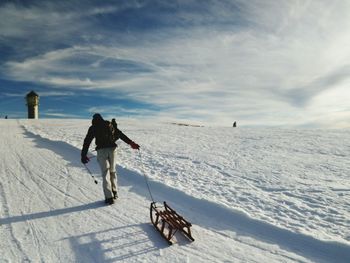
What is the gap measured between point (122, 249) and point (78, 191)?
12.3 feet

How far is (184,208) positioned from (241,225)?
5.22 feet

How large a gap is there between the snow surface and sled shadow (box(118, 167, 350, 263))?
0.07ft

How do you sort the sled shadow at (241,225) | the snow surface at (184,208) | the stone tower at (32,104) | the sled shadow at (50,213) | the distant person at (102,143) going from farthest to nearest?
the stone tower at (32,104), the distant person at (102,143), the sled shadow at (50,213), the sled shadow at (241,225), the snow surface at (184,208)

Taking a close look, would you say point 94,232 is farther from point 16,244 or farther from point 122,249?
point 16,244

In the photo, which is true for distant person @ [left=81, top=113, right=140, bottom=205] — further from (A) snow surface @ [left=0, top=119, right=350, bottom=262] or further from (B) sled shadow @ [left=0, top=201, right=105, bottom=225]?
(A) snow surface @ [left=0, top=119, right=350, bottom=262]

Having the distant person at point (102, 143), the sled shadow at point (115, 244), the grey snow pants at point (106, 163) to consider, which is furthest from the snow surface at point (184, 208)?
the distant person at point (102, 143)

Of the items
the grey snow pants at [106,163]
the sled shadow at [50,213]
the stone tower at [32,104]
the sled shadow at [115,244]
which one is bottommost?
the sled shadow at [115,244]

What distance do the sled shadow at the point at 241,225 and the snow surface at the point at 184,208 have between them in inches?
0.8

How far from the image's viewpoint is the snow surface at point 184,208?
532cm

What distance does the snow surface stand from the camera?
17.5 feet

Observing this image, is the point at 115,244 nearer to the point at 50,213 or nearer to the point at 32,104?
the point at 50,213

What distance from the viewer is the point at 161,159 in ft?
44.1

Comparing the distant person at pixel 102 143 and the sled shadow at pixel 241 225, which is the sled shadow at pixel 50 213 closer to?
the distant person at pixel 102 143

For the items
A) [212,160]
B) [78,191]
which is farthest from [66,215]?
[212,160]
